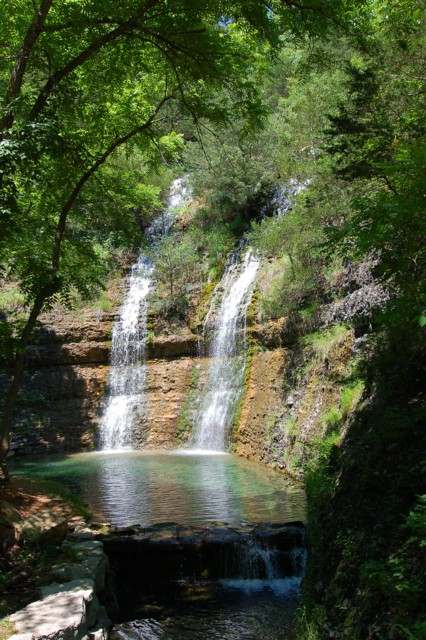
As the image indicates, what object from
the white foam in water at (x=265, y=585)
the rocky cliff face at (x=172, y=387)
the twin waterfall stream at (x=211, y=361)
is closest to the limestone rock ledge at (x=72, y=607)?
the white foam in water at (x=265, y=585)

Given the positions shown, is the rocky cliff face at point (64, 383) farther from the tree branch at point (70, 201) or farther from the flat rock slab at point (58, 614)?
the flat rock slab at point (58, 614)

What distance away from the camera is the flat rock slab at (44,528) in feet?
19.2

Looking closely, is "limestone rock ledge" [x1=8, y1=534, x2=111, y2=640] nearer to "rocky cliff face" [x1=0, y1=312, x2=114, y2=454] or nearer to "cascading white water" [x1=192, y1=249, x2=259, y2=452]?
"cascading white water" [x1=192, y1=249, x2=259, y2=452]

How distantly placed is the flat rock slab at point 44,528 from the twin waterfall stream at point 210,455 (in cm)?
118

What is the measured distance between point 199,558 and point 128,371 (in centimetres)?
1212

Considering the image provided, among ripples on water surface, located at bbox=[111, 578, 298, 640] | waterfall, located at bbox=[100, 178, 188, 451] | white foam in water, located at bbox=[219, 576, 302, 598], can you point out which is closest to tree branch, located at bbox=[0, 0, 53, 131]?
ripples on water surface, located at bbox=[111, 578, 298, 640]

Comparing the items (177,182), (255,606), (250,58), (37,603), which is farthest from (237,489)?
(177,182)

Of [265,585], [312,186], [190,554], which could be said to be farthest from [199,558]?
[312,186]

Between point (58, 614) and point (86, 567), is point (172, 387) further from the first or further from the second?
point (58, 614)

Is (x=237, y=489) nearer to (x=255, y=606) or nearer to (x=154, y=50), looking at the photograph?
(x=255, y=606)

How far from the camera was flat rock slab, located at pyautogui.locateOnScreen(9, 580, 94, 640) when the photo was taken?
12.6ft

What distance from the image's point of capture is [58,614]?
4.13 metres

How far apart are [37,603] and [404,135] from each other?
7.85m

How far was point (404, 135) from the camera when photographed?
7969 millimetres
